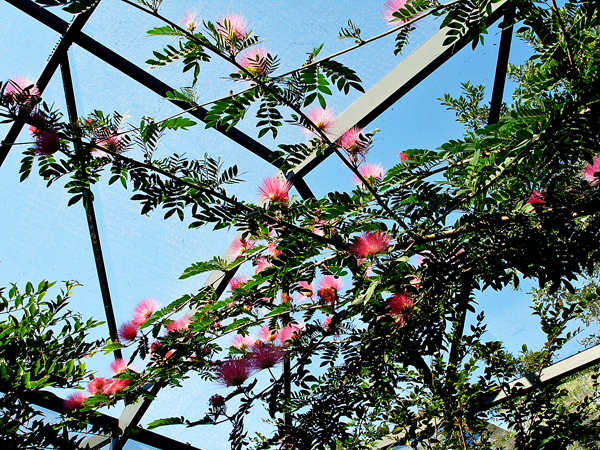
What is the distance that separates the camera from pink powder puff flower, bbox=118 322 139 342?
7.68 ft

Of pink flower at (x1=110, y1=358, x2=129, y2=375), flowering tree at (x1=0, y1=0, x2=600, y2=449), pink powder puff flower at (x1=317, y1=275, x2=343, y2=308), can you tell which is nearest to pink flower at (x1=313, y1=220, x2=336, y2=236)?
flowering tree at (x1=0, y1=0, x2=600, y2=449)

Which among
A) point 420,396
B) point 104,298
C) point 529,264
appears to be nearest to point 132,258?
point 104,298

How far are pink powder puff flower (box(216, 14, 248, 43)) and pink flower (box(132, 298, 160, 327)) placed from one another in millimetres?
1673

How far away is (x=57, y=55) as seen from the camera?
2.78 metres

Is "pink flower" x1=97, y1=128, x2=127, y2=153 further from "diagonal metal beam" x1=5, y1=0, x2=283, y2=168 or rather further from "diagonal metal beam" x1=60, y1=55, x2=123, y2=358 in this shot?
"diagonal metal beam" x1=60, y1=55, x2=123, y2=358

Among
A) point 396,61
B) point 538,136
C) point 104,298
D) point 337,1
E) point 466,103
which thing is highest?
point 337,1

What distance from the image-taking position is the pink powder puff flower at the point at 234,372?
1.81m

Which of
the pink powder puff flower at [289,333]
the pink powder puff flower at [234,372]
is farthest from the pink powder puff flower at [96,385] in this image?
the pink powder puff flower at [289,333]

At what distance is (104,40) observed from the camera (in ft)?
9.53

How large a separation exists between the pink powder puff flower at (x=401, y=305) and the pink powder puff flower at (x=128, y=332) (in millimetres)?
1509

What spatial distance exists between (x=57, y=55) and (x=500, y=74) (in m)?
2.81

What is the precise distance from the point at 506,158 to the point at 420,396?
1.08 m

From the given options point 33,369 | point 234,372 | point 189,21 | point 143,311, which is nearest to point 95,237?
point 143,311

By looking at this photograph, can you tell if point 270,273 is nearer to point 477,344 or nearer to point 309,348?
point 309,348
